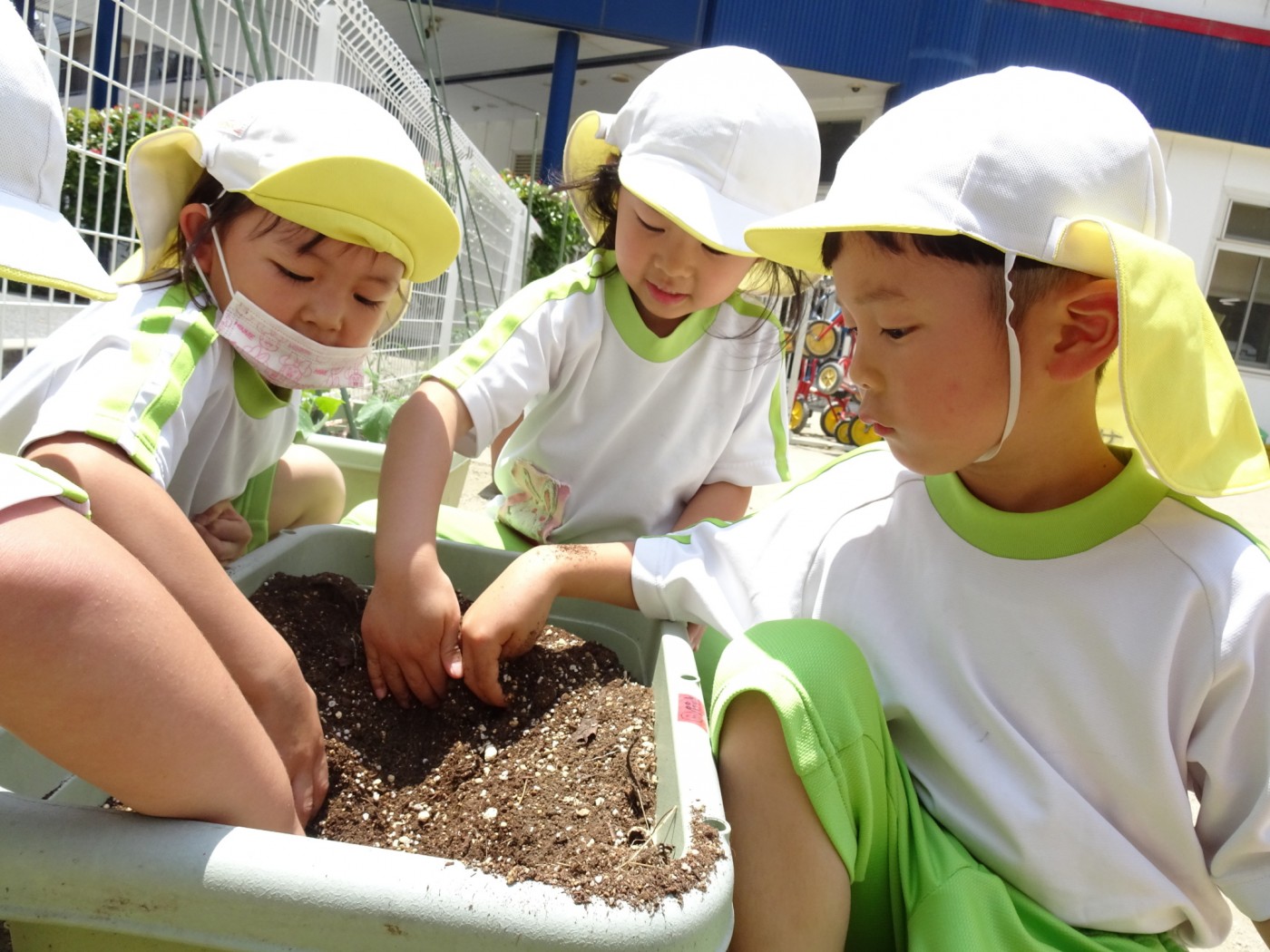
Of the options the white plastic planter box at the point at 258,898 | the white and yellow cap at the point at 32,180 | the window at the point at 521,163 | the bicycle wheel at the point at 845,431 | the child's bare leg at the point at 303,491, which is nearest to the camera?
the white plastic planter box at the point at 258,898

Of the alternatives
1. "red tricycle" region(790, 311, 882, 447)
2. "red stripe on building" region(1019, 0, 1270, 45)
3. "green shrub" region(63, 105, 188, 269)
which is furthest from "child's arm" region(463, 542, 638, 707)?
"red stripe on building" region(1019, 0, 1270, 45)

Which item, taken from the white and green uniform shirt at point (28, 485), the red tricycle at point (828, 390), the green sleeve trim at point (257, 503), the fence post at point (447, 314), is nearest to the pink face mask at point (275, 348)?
the green sleeve trim at point (257, 503)

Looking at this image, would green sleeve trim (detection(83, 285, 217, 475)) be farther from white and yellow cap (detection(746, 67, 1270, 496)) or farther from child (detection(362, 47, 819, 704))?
white and yellow cap (detection(746, 67, 1270, 496))

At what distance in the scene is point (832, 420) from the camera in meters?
7.76

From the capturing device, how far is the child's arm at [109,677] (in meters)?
0.64

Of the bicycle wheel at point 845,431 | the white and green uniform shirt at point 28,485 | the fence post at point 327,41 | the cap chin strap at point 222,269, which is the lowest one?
the bicycle wheel at point 845,431

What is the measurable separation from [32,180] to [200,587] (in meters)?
0.39

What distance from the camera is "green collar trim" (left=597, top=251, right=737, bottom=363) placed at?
5.85 feet

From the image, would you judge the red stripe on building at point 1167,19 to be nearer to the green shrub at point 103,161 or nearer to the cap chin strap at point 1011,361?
the green shrub at point 103,161

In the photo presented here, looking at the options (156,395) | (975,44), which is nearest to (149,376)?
(156,395)

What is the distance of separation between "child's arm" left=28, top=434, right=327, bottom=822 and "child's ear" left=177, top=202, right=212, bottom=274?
441 mm

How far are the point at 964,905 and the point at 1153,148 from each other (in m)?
0.76

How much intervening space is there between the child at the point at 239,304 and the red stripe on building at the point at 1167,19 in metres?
11.0

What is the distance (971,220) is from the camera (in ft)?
3.11
